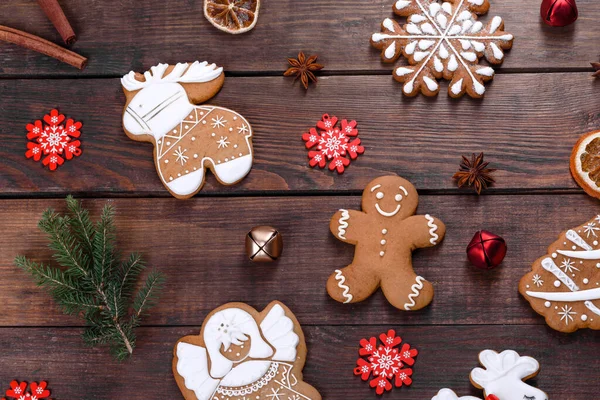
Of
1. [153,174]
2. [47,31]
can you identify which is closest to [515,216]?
[153,174]

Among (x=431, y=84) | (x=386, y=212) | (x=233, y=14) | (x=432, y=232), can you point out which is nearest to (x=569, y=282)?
(x=432, y=232)

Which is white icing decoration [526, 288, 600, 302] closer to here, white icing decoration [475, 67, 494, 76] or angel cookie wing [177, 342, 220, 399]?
white icing decoration [475, 67, 494, 76]

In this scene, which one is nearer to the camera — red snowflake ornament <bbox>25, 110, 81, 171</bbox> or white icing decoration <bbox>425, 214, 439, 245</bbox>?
white icing decoration <bbox>425, 214, 439, 245</bbox>

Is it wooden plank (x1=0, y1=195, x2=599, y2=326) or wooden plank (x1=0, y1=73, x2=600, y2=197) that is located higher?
wooden plank (x1=0, y1=73, x2=600, y2=197)

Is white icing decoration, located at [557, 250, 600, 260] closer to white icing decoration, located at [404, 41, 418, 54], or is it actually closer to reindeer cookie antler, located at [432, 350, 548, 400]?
reindeer cookie antler, located at [432, 350, 548, 400]

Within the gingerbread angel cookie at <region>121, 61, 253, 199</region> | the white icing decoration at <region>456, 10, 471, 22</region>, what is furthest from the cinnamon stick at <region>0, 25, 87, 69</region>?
the white icing decoration at <region>456, 10, 471, 22</region>

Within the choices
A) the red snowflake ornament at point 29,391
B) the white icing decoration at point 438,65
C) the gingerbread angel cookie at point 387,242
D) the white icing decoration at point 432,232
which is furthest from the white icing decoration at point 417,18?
the red snowflake ornament at point 29,391

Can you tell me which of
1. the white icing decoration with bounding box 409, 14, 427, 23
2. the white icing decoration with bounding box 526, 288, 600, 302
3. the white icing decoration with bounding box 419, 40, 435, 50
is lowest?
the white icing decoration with bounding box 526, 288, 600, 302
